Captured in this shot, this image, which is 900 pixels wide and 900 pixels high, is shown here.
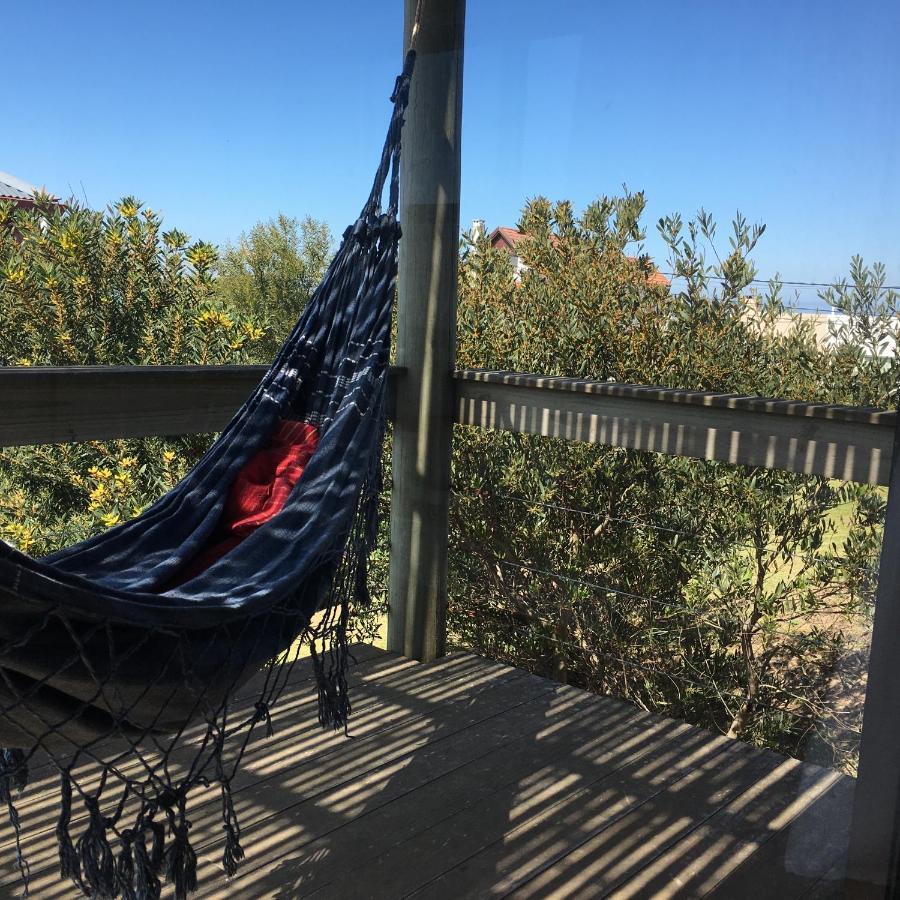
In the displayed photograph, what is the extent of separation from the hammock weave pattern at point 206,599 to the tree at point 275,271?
1.84 ft

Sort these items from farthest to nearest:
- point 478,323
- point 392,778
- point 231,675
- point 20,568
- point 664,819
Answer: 1. point 478,323
2. point 392,778
3. point 664,819
4. point 231,675
5. point 20,568

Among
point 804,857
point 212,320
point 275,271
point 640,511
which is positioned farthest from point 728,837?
point 212,320

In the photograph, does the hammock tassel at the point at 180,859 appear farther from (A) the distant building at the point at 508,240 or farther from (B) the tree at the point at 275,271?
(A) the distant building at the point at 508,240

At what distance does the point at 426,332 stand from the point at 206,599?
114 centimetres

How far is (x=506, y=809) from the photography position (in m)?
1.68

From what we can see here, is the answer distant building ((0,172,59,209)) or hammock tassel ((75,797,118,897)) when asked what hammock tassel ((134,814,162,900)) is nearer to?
hammock tassel ((75,797,118,897))

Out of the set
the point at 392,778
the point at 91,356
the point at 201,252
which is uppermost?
the point at 201,252

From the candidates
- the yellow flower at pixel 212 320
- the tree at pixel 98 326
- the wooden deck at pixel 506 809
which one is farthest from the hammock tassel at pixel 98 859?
the yellow flower at pixel 212 320

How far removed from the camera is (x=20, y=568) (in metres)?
0.95

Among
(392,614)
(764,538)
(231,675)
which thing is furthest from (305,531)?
(764,538)

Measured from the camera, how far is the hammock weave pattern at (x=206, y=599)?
3.56 ft

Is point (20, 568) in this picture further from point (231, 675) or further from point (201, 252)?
point (201, 252)

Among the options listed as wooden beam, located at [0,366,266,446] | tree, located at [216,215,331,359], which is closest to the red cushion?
wooden beam, located at [0,366,266,446]

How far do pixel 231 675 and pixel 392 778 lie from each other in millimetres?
613
